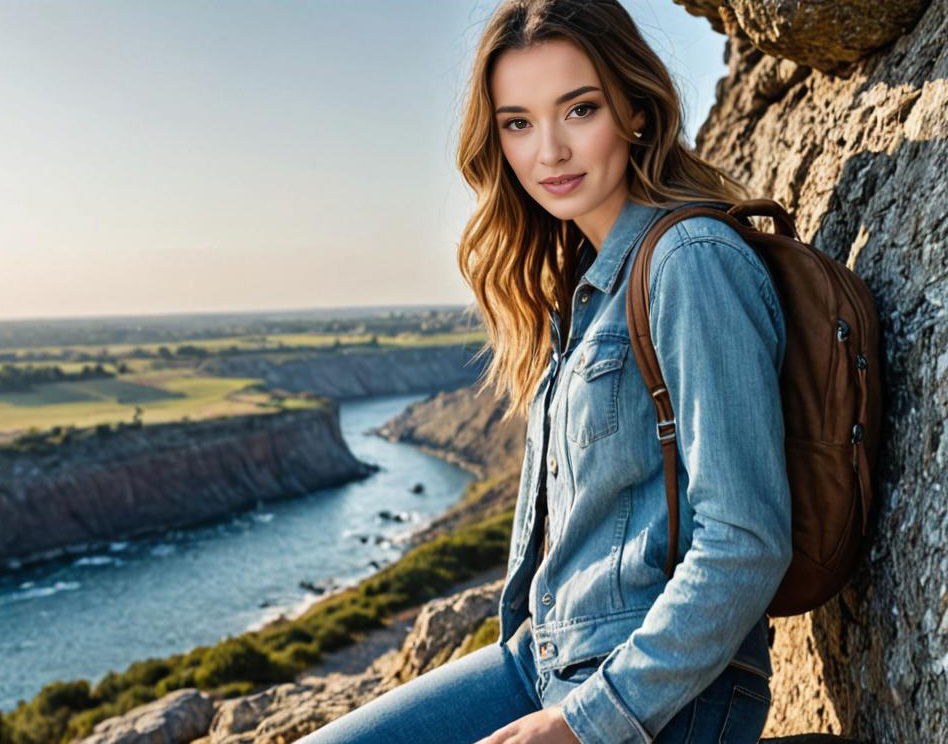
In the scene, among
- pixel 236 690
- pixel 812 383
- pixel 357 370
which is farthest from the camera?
pixel 357 370

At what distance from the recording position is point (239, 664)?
13.8m

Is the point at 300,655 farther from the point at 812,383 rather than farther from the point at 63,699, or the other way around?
the point at 812,383

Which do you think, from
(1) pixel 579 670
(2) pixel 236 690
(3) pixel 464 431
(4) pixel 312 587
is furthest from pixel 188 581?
(1) pixel 579 670

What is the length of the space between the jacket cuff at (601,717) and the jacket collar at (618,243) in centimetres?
93

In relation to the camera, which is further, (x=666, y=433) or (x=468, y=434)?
(x=468, y=434)

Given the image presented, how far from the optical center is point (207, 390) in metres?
73.9

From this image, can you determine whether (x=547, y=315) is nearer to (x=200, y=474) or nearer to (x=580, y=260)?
(x=580, y=260)

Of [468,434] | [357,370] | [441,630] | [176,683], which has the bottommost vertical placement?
[468,434]

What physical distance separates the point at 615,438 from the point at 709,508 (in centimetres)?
30

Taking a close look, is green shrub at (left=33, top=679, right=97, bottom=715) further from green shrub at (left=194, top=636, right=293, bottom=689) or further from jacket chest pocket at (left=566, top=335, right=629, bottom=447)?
jacket chest pocket at (left=566, top=335, right=629, bottom=447)

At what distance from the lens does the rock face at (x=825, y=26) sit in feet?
8.04

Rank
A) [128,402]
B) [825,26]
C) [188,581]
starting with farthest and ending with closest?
[128,402] < [188,581] < [825,26]

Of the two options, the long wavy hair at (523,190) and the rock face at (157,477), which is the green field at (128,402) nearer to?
the rock face at (157,477)

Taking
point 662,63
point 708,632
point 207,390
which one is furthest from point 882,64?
point 207,390
